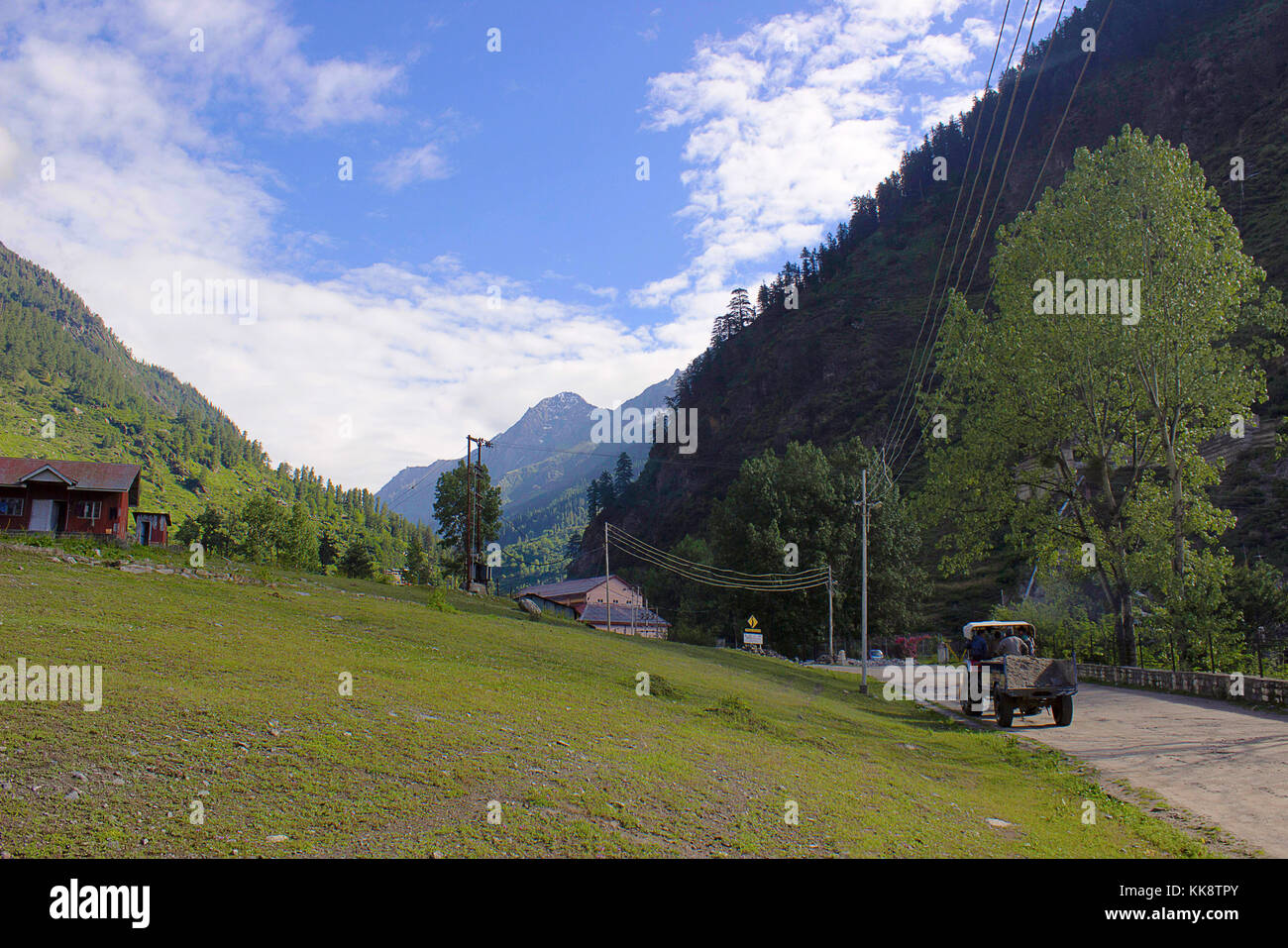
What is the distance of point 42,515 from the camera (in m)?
51.2

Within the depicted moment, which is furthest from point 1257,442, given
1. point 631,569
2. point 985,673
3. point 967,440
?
point 631,569

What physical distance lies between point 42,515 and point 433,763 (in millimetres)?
58170

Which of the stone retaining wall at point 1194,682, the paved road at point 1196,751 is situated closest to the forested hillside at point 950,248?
the stone retaining wall at point 1194,682

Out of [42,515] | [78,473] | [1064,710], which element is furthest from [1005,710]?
[42,515]

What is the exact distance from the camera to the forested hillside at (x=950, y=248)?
122m

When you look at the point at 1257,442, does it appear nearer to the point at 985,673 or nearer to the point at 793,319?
the point at 985,673

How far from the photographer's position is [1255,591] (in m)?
24.6

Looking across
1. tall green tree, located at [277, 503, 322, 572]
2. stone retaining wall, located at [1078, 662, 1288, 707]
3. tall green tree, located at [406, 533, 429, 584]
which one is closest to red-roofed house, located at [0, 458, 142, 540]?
tall green tree, located at [277, 503, 322, 572]

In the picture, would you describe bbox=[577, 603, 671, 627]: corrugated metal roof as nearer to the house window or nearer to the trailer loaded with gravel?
the house window

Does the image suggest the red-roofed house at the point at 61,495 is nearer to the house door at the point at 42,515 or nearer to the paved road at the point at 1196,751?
the house door at the point at 42,515

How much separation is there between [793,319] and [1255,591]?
6336 inches

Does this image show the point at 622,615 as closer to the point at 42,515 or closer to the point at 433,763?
the point at 42,515

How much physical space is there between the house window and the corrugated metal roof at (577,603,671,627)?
52091 millimetres

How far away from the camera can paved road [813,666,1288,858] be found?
33.3ft
